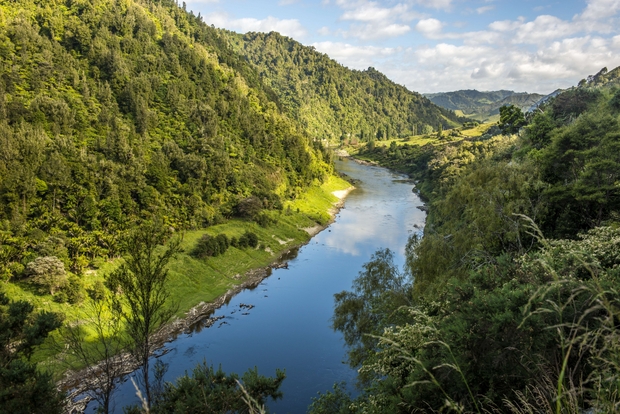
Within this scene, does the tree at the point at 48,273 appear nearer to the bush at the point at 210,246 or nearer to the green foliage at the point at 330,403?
the bush at the point at 210,246

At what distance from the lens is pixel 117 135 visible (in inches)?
2682

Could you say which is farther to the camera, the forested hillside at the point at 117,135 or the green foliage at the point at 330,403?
the forested hillside at the point at 117,135

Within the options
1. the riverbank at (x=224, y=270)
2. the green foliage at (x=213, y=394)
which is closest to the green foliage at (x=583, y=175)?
the green foliage at (x=213, y=394)

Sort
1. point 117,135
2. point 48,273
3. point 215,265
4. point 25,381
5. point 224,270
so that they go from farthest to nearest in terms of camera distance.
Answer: point 117,135, point 224,270, point 215,265, point 48,273, point 25,381

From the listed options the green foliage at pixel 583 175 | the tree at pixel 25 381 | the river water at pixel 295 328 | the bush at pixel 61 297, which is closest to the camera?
the tree at pixel 25 381

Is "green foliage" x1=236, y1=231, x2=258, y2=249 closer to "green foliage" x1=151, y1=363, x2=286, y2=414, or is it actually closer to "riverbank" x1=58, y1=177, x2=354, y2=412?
"riverbank" x1=58, y1=177, x2=354, y2=412

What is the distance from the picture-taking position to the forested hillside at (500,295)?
885cm

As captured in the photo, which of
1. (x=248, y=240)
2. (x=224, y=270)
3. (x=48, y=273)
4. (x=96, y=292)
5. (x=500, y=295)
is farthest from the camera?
(x=248, y=240)

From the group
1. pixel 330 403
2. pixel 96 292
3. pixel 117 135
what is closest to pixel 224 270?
pixel 96 292

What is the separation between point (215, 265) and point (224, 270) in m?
1.43

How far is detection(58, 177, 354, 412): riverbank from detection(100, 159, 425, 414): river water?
4.47ft

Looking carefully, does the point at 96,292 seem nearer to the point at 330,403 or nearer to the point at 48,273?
the point at 48,273

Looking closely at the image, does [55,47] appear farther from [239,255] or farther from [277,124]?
[239,255]

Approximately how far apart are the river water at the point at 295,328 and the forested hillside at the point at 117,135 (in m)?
15.4
